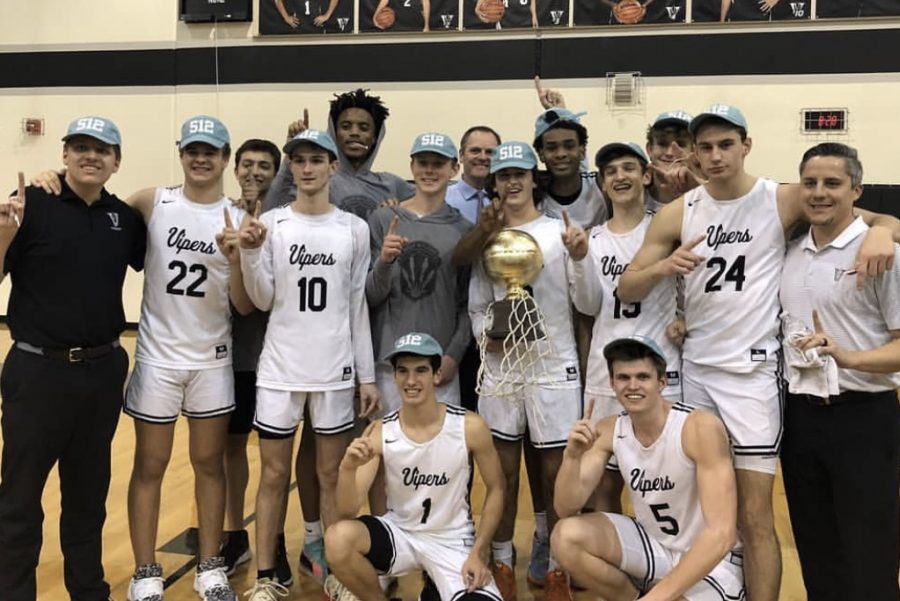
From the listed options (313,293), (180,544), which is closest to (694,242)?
(313,293)

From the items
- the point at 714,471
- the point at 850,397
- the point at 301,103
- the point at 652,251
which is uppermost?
the point at 301,103

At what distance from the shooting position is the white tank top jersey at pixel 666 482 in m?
2.85

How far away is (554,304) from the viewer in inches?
131

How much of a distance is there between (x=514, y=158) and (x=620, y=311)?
0.82m

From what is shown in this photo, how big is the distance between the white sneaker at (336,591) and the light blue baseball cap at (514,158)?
6.24 ft

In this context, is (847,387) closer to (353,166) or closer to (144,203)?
(353,166)

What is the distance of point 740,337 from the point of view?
9.39ft

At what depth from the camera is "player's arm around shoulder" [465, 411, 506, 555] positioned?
3049mm

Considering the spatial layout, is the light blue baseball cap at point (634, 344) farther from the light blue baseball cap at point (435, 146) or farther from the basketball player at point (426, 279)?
the light blue baseball cap at point (435, 146)

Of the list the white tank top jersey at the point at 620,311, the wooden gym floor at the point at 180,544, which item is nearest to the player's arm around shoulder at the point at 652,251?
the white tank top jersey at the point at 620,311

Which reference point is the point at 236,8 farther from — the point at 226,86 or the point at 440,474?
the point at 440,474

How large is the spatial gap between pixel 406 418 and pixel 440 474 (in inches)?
10.7

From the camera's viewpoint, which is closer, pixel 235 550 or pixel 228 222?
pixel 228 222

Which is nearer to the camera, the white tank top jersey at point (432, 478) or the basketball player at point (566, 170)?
the white tank top jersey at point (432, 478)
